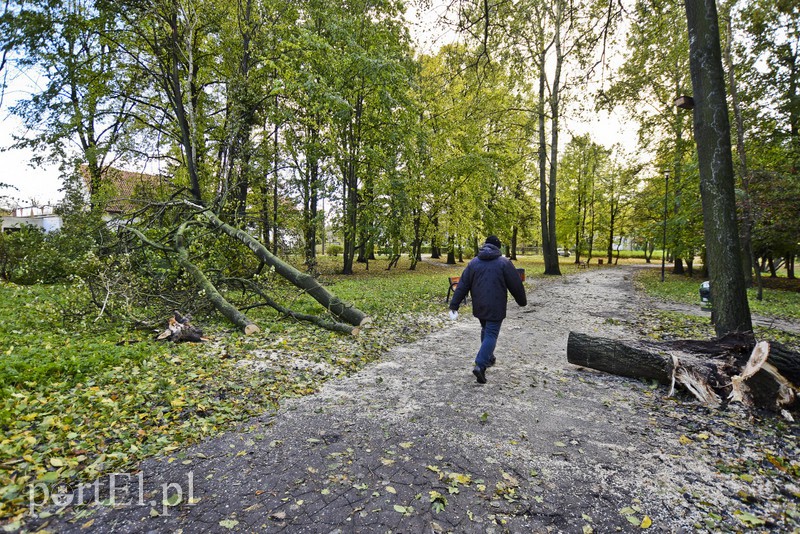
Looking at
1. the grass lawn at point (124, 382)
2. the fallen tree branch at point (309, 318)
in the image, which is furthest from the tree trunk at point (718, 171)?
the fallen tree branch at point (309, 318)

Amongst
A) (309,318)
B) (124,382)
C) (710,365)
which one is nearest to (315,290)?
(309,318)

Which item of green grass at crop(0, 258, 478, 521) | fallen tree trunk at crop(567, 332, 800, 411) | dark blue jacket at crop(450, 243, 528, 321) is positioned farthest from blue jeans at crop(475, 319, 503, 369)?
green grass at crop(0, 258, 478, 521)

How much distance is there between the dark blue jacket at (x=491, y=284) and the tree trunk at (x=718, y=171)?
2816 millimetres

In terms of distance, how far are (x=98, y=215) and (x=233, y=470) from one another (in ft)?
41.1

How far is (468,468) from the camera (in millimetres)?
2996

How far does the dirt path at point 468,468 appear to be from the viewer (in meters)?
2.41

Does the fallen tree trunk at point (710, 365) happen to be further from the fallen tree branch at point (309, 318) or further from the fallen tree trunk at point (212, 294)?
the fallen tree trunk at point (212, 294)

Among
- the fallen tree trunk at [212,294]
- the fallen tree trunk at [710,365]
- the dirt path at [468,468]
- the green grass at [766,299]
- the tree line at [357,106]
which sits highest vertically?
the tree line at [357,106]

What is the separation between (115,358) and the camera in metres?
4.75

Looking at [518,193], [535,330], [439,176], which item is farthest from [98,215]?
[518,193]

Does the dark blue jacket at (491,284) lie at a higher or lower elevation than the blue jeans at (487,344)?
higher

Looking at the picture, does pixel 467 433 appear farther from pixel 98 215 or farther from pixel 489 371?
pixel 98 215

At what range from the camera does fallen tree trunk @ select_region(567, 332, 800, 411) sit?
12.6ft

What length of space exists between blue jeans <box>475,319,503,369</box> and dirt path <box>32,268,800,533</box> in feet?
1.01
